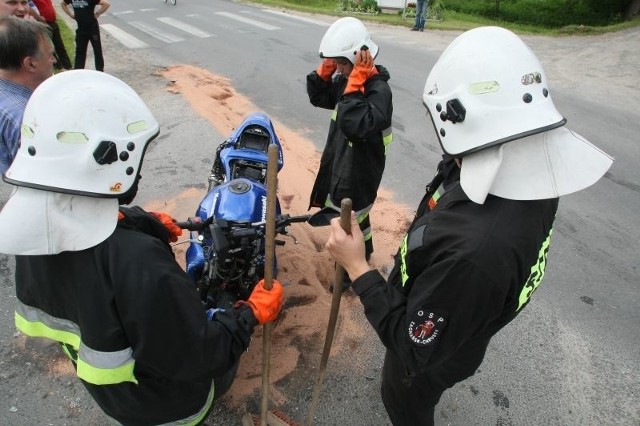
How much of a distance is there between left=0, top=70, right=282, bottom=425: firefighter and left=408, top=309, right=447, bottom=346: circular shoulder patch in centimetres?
79

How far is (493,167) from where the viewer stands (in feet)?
4.86

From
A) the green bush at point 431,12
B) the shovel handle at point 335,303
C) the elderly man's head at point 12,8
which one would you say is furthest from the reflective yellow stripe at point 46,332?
the green bush at point 431,12

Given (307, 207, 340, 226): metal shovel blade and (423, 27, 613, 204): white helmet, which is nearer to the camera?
(423, 27, 613, 204): white helmet

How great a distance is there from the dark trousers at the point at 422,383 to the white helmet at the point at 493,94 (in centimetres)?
97

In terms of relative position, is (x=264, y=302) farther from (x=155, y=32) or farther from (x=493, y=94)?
(x=155, y=32)

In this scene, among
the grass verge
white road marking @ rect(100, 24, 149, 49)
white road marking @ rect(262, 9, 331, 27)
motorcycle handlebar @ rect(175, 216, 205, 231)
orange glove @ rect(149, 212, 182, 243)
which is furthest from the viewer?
the grass verge

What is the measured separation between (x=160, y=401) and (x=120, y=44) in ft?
39.1

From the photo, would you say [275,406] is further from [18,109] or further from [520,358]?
[18,109]

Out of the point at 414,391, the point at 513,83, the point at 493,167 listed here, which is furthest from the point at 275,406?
the point at 513,83

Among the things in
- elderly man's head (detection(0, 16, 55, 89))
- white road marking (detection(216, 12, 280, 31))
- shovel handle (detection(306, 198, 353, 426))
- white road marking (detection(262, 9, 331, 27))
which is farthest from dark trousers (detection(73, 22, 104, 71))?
white road marking (detection(262, 9, 331, 27))

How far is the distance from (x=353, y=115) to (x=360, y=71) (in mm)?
398

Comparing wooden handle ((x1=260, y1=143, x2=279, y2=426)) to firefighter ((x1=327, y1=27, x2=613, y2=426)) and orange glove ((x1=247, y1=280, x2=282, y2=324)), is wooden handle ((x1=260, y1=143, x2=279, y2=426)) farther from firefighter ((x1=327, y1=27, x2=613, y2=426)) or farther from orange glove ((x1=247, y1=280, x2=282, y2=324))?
firefighter ((x1=327, y1=27, x2=613, y2=426))

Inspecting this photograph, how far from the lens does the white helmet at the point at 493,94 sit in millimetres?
1502

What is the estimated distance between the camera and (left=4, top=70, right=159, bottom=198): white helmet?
1481mm
